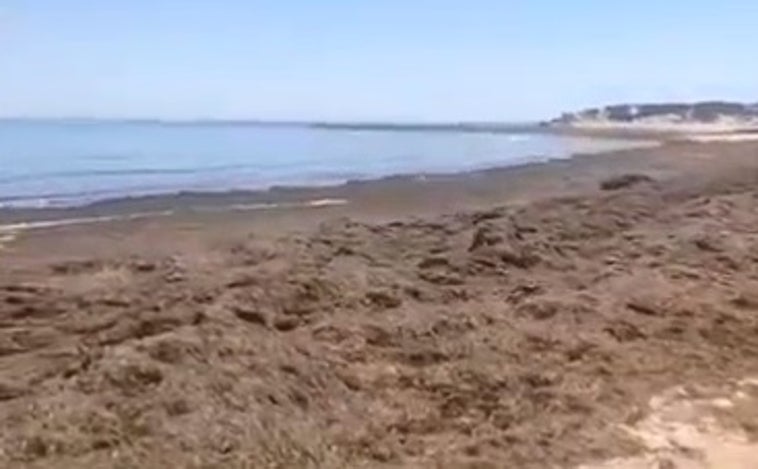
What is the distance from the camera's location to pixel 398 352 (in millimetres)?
5570

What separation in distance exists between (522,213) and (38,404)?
245 inches

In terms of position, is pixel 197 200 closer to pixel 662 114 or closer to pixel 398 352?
pixel 398 352

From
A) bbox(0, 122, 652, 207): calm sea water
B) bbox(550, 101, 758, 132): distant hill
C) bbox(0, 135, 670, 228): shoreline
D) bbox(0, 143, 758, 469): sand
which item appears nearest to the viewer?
bbox(0, 143, 758, 469): sand

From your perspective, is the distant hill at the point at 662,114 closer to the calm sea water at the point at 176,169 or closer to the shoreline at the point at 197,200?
the calm sea water at the point at 176,169

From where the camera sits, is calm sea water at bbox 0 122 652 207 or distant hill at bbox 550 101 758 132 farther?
distant hill at bbox 550 101 758 132

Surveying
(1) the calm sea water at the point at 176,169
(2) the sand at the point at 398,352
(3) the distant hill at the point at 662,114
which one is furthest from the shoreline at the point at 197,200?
(3) the distant hill at the point at 662,114

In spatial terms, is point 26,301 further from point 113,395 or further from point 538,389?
point 538,389

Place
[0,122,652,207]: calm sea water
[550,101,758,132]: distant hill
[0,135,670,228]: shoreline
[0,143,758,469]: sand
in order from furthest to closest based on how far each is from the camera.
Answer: [550,101,758,132]: distant hill → [0,122,652,207]: calm sea water → [0,135,670,228]: shoreline → [0,143,758,469]: sand

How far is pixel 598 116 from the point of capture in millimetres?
122688

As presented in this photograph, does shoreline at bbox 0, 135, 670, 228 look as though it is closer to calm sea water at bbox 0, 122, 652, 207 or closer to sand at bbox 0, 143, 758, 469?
calm sea water at bbox 0, 122, 652, 207

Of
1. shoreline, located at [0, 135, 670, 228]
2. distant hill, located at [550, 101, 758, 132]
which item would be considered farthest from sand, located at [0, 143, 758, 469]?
distant hill, located at [550, 101, 758, 132]

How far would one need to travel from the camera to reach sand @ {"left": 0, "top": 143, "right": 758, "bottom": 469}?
4457mm

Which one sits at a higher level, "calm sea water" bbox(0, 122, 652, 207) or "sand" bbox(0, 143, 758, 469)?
"sand" bbox(0, 143, 758, 469)

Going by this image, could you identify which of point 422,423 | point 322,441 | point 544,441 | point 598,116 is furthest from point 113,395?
point 598,116
